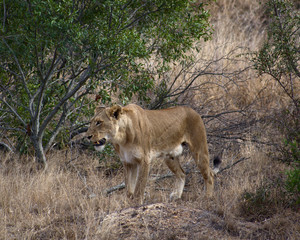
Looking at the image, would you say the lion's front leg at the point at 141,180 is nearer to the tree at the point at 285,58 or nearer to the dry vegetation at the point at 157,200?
the dry vegetation at the point at 157,200

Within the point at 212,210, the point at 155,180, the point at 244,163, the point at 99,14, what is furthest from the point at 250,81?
the point at 212,210

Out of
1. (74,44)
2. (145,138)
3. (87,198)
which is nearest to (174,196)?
(145,138)

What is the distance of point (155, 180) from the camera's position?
723cm

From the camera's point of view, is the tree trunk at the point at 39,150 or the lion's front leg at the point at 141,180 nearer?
the lion's front leg at the point at 141,180

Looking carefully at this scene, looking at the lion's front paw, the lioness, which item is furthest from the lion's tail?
the lion's front paw

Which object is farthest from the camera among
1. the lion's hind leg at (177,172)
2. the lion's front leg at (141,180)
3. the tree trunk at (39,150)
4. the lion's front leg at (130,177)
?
the tree trunk at (39,150)

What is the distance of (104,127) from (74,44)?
3.68 feet

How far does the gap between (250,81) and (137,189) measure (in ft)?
19.6

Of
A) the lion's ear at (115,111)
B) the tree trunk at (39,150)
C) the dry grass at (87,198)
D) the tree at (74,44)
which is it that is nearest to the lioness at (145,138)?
the lion's ear at (115,111)

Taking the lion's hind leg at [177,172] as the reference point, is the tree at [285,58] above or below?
above

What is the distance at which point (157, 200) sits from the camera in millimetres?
6133

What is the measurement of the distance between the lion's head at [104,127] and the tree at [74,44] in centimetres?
54

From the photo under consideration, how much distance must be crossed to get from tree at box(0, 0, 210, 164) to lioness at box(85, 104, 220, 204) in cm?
55

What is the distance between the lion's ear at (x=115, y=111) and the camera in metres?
5.80
